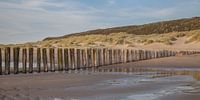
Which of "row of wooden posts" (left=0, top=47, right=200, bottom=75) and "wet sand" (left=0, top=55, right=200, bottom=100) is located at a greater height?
"row of wooden posts" (left=0, top=47, right=200, bottom=75)

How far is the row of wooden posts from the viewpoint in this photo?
24641 mm

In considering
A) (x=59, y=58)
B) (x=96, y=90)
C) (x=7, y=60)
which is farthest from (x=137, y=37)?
(x=96, y=90)

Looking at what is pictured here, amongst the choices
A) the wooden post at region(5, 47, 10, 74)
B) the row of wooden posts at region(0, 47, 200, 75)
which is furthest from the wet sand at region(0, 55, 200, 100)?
the row of wooden posts at region(0, 47, 200, 75)

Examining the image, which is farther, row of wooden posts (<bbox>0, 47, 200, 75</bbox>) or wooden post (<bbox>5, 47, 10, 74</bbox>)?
row of wooden posts (<bbox>0, 47, 200, 75</bbox>)

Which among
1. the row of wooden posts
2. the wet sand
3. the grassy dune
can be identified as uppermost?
the grassy dune

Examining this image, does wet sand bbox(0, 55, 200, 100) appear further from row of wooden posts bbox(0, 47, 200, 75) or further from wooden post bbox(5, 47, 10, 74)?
row of wooden posts bbox(0, 47, 200, 75)

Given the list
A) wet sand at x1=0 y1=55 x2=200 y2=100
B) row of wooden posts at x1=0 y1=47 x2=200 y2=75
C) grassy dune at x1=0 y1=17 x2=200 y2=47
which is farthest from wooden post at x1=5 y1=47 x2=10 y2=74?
grassy dune at x1=0 y1=17 x2=200 y2=47

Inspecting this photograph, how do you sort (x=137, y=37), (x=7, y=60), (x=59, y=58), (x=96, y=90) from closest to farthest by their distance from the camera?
(x=96, y=90) < (x=7, y=60) < (x=59, y=58) < (x=137, y=37)

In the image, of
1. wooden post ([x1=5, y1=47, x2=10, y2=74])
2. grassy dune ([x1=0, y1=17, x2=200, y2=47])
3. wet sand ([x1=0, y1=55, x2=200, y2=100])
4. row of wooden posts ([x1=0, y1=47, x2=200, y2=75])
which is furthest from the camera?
grassy dune ([x1=0, y1=17, x2=200, y2=47])

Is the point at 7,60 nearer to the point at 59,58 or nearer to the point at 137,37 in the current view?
the point at 59,58

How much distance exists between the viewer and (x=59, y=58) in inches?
1157

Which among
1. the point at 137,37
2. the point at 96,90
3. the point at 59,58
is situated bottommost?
the point at 96,90

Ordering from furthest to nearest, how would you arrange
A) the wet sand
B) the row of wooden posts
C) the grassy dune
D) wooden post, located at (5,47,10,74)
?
the grassy dune < the row of wooden posts < wooden post, located at (5,47,10,74) < the wet sand

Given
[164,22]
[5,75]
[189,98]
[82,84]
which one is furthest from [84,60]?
[164,22]
